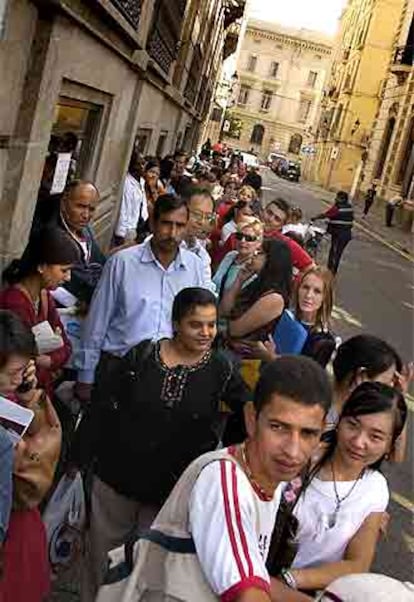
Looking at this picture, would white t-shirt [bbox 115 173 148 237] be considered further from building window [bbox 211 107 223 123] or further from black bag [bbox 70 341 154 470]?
building window [bbox 211 107 223 123]

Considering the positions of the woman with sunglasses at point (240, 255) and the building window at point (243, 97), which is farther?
the building window at point (243, 97)

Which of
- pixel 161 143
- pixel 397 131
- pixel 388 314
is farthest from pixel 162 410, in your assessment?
pixel 397 131

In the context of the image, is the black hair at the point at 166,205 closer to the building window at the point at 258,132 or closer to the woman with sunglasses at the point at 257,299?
the woman with sunglasses at the point at 257,299

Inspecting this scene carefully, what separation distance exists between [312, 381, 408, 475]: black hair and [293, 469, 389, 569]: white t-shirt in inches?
3.8

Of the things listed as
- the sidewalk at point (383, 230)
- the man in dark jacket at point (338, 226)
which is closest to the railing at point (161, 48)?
the man in dark jacket at point (338, 226)

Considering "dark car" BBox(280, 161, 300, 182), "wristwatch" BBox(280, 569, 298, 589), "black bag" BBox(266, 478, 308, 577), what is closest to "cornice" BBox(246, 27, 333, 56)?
"dark car" BBox(280, 161, 300, 182)

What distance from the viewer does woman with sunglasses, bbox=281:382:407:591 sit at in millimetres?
2600

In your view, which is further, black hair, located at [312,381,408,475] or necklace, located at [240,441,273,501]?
black hair, located at [312,381,408,475]

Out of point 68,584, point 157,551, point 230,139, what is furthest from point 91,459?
point 230,139

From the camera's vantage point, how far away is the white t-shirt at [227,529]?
1.73 metres

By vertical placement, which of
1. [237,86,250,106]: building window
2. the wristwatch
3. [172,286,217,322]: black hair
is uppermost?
[237,86,250,106]: building window

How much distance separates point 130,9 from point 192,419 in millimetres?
4833

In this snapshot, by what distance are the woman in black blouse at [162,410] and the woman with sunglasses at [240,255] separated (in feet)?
5.18

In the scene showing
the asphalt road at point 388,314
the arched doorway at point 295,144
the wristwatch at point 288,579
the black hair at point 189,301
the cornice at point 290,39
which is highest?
the cornice at point 290,39
